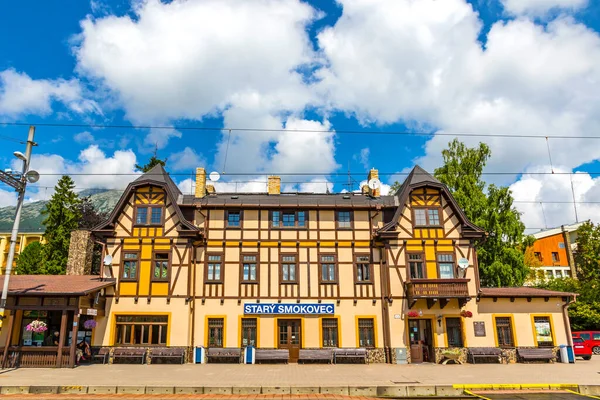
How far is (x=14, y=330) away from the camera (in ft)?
75.0

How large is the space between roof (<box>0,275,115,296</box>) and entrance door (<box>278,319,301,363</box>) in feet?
30.7

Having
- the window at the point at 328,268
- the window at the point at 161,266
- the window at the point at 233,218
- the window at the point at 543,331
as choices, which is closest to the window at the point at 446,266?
the window at the point at 543,331

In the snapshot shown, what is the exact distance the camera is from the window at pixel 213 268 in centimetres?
2427

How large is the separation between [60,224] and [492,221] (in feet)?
111

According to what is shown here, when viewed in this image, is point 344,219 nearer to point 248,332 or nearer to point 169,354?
point 248,332

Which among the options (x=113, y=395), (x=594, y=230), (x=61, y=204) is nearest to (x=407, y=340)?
(x=113, y=395)

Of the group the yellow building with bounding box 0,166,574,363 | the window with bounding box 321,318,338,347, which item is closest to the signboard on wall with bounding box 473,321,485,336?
the yellow building with bounding box 0,166,574,363

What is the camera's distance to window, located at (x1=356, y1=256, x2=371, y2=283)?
24506 millimetres

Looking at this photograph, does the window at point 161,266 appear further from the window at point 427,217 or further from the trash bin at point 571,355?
the trash bin at point 571,355

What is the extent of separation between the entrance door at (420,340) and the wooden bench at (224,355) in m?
9.13

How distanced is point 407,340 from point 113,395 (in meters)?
15.3

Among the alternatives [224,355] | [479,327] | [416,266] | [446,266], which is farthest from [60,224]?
[479,327]

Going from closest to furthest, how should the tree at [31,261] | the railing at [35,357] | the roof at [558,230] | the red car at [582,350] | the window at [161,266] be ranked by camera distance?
the railing at [35,357] < the window at [161,266] < the red car at [582,350] < the tree at [31,261] < the roof at [558,230]

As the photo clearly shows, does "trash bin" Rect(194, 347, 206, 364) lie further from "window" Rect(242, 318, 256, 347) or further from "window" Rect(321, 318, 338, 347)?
"window" Rect(321, 318, 338, 347)
